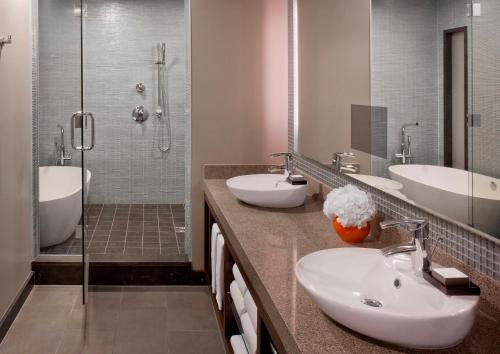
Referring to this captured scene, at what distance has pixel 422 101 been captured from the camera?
1.85 meters

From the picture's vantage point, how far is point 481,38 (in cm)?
147

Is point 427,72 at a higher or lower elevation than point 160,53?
lower

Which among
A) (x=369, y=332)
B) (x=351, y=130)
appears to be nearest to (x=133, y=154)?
(x=351, y=130)

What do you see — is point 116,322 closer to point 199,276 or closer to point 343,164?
point 199,276

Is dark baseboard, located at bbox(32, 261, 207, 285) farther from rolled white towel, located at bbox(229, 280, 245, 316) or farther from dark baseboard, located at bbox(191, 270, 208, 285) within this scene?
rolled white towel, located at bbox(229, 280, 245, 316)

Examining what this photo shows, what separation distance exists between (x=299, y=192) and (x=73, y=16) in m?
2.44

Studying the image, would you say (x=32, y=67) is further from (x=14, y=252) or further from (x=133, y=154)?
(x=133, y=154)

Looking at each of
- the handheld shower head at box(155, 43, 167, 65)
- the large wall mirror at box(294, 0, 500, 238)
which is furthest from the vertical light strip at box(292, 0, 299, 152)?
the handheld shower head at box(155, 43, 167, 65)

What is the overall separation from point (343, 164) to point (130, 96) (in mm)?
3739

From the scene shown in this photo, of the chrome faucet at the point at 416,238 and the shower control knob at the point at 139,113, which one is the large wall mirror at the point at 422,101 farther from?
the shower control knob at the point at 139,113

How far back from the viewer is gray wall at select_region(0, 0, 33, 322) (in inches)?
132

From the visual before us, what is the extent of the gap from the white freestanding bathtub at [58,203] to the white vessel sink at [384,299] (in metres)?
2.94

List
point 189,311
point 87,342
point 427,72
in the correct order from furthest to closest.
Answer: point 189,311
point 87,342
point 427,72

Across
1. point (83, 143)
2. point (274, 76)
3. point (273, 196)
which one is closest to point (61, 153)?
point (83, 143)
